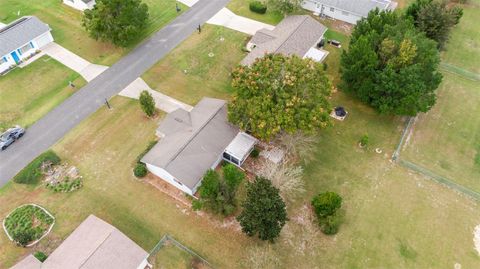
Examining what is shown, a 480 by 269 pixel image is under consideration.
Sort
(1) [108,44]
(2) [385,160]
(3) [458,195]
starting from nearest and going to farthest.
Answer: (3) [458,195]
(2) [385,160]
(1) [108,44]

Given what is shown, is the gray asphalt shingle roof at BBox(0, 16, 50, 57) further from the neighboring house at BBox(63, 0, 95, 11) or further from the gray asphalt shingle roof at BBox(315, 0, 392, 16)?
the gray asphalt shingle roof at BBox(315, 0, 392, 16)

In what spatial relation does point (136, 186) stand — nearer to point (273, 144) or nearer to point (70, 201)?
point (70, 201)

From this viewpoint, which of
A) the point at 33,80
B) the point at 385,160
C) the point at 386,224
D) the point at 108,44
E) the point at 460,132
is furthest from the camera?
the point at 108,44

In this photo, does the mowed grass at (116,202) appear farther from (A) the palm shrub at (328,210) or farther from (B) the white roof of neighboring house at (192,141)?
(A) the palm shrub at (328,210)

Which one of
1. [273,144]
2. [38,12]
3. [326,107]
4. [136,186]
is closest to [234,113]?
[273,144]

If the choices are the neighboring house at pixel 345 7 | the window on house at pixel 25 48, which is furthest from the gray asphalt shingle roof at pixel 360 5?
the window on house at pixel 25 48

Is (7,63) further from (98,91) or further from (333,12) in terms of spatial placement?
(333,12)
